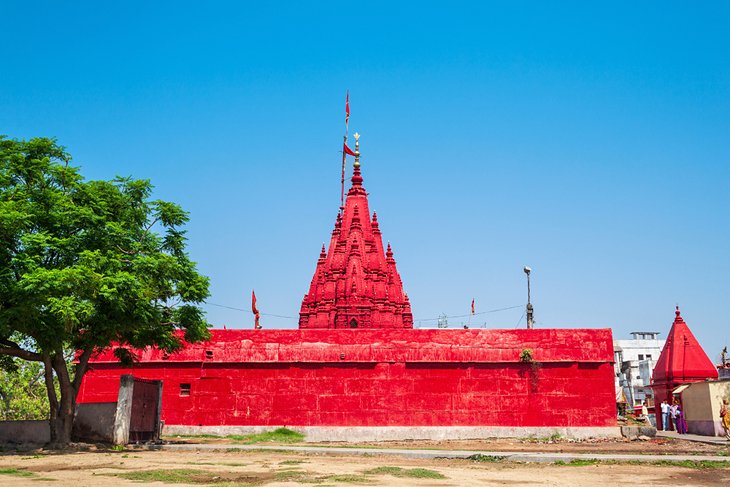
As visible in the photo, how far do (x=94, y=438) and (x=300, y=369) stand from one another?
867 cm

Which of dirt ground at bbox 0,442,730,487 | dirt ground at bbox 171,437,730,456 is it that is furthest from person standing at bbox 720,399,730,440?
dirt ground at bbox 0,442,730,487

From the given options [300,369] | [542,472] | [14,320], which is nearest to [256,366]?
[300,369]

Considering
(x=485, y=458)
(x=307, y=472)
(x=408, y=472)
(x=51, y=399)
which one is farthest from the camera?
(x=51, y=399)

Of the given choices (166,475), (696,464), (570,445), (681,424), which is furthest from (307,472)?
(681,424)

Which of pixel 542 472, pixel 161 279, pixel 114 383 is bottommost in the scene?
pixel 542 472

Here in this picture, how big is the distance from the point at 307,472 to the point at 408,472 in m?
2.03

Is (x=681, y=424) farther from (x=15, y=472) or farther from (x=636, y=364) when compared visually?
(x=636, y=364)

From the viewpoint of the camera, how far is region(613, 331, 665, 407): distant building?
67562mm

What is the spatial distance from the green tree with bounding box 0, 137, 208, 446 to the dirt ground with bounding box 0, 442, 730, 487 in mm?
3242

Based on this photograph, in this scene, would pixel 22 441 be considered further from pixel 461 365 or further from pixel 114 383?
pixel 461 365

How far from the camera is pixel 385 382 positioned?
2761cm

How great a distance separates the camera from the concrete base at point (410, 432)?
26609mm

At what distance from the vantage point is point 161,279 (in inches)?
790

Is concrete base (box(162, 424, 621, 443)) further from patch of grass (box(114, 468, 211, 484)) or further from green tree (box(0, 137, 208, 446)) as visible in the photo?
patch of grass (box(114, 468, 211, 484))
